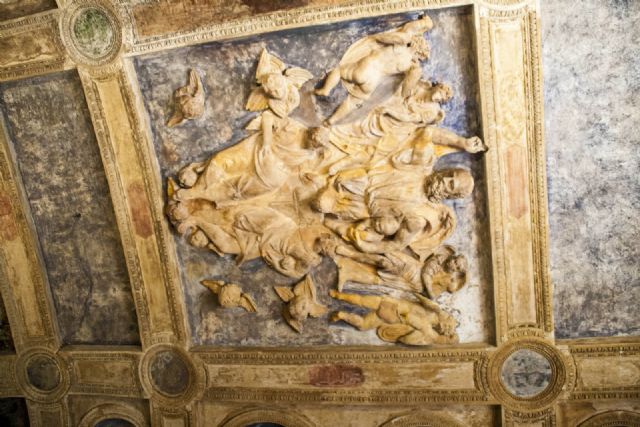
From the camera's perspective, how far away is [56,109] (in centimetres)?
748

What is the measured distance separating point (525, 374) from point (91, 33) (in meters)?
7.36

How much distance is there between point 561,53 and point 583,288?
3.07 m

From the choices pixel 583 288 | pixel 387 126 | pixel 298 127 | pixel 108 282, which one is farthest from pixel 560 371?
pixel 108 282

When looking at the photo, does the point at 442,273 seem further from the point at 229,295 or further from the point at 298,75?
the point at 298,75

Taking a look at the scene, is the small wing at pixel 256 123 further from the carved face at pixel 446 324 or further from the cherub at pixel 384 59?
the carved face at pixel 446 324

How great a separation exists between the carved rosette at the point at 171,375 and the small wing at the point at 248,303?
3.75ft

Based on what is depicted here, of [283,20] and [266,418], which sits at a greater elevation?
[283,20]

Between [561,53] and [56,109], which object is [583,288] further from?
[56,109]

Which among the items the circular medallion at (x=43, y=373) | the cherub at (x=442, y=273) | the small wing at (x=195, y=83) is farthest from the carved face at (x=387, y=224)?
the circular medallion at (x=43, y=373)

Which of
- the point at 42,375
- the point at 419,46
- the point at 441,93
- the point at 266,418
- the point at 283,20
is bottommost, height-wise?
the point at 266,418

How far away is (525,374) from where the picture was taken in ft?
23.4

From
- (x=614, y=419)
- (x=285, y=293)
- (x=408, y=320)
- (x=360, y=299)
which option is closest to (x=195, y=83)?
(x=285, y=293)

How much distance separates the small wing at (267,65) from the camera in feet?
21.9

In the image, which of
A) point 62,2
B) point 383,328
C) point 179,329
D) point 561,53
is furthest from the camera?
point 179,329
